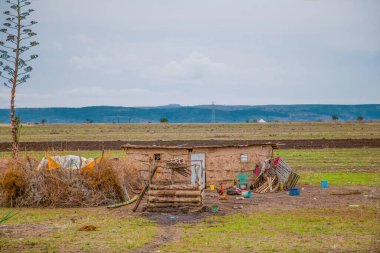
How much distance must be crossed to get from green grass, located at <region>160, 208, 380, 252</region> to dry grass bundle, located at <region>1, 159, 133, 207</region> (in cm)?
711

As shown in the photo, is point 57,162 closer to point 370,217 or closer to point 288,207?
point 288,207

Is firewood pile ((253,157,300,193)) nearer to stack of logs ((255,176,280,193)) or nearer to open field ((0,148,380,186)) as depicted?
stack of logs ((255,176,280,193))

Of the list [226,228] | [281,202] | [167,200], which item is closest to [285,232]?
[226,228]

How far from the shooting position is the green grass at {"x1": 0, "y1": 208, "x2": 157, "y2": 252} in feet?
52.5

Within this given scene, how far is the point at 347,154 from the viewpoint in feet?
168

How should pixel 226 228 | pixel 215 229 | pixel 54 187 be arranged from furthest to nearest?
pixel 54 187, pixel 226 228, pixel 215 229

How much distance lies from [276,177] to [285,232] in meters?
12.8

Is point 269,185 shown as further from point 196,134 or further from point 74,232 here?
point 196,134

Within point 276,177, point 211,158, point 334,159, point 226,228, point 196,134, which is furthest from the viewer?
point 196,134

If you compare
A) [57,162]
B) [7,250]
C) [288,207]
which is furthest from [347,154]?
[7,250]

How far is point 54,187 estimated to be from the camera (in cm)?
2519

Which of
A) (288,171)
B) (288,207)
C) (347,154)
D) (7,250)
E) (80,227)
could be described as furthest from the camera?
(347,154)

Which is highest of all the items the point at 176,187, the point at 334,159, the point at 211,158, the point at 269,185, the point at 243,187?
the point at 211,158

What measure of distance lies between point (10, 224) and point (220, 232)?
27.3 ft
